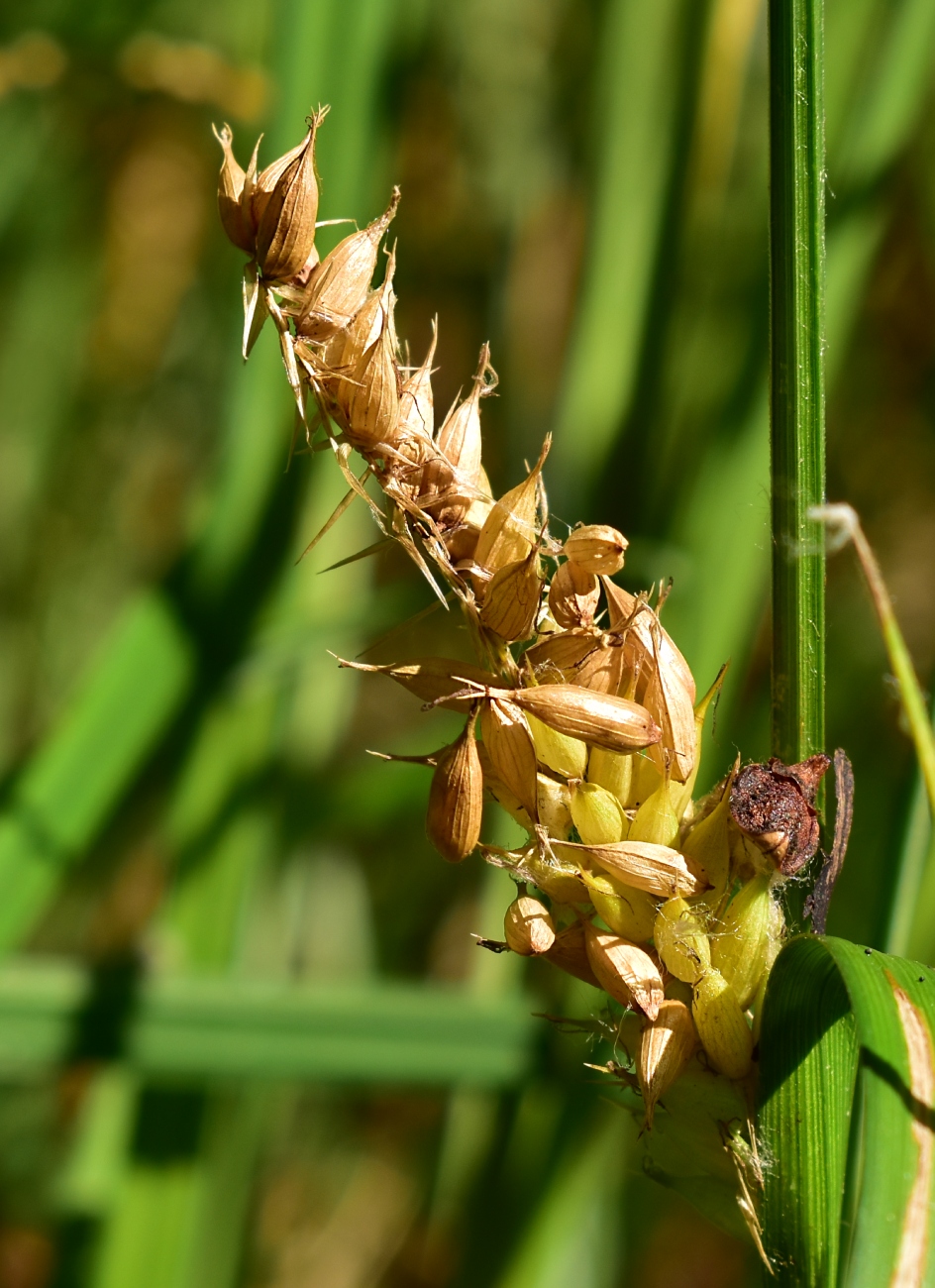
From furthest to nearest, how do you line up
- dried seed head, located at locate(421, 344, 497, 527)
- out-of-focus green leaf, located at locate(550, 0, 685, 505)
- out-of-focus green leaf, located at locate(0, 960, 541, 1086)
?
out-of-focus green leaf, located at locate(550, 0, 685, 505)
out-of-focus green leaf, located at locate(0, 960, 541, 1086)
dried seed head, located at locate(421, 344, 497, 527)

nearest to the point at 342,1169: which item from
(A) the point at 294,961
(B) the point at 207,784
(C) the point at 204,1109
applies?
(A) the point at 294,961

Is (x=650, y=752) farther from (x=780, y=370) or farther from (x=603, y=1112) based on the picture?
(x=603, y=1112)

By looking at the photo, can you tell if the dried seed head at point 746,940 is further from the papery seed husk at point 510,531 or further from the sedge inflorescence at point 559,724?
the papery seed husk at point 510,531

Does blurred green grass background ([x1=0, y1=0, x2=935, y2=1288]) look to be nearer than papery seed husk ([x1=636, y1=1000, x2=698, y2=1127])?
No

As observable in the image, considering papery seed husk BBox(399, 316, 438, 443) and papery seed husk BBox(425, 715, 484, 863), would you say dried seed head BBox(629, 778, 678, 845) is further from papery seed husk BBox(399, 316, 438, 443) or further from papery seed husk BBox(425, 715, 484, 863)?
papery seed husk BBox(399, 316, 438, 443)

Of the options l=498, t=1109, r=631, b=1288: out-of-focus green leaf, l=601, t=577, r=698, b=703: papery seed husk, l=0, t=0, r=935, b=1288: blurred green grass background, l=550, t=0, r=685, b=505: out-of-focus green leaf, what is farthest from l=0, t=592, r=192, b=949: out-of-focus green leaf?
l=601, t=577, r=698, b=703: papery seed husk

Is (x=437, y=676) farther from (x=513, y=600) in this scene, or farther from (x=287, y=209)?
(x=287, y=209)
